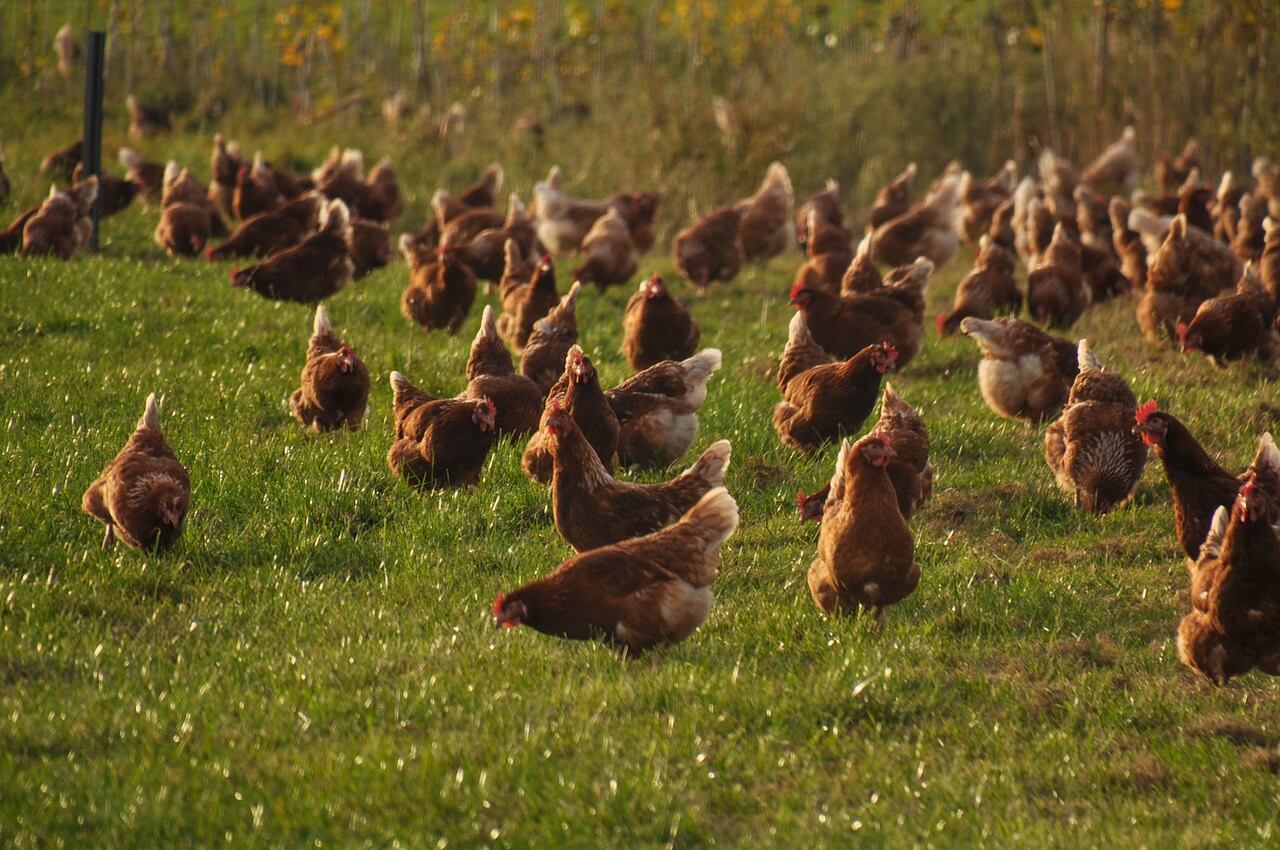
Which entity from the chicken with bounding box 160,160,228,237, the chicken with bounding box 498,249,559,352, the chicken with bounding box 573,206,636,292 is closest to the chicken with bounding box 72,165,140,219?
the chicken with bounding box 160,160,228,237

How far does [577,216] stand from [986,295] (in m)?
5.66

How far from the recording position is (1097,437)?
823 centimetres

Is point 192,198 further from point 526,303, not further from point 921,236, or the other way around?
point 921,236

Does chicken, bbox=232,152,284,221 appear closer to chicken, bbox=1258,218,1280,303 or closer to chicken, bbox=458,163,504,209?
chicken, bbox=458,163,504,209

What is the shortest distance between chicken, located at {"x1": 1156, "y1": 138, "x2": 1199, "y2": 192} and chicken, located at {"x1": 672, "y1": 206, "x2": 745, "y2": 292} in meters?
6.69

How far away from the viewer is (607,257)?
47.4ft

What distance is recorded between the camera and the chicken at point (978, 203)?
17.6 meters

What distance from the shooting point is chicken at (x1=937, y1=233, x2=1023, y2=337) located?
1258 centimetres

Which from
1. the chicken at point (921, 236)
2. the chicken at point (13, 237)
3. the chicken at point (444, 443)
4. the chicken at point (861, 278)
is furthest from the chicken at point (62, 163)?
the chicken at point (444, 443)

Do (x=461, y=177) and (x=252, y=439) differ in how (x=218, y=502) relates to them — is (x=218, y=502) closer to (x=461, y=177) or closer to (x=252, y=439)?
(x=252, y=439)

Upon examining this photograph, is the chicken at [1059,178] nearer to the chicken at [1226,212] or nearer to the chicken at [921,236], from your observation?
the chicken at [1226,212]

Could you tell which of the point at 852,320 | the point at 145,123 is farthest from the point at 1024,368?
the point at 145,123

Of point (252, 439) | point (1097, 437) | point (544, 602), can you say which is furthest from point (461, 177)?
point (544, 602)

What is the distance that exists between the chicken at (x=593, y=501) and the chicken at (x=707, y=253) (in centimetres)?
816
